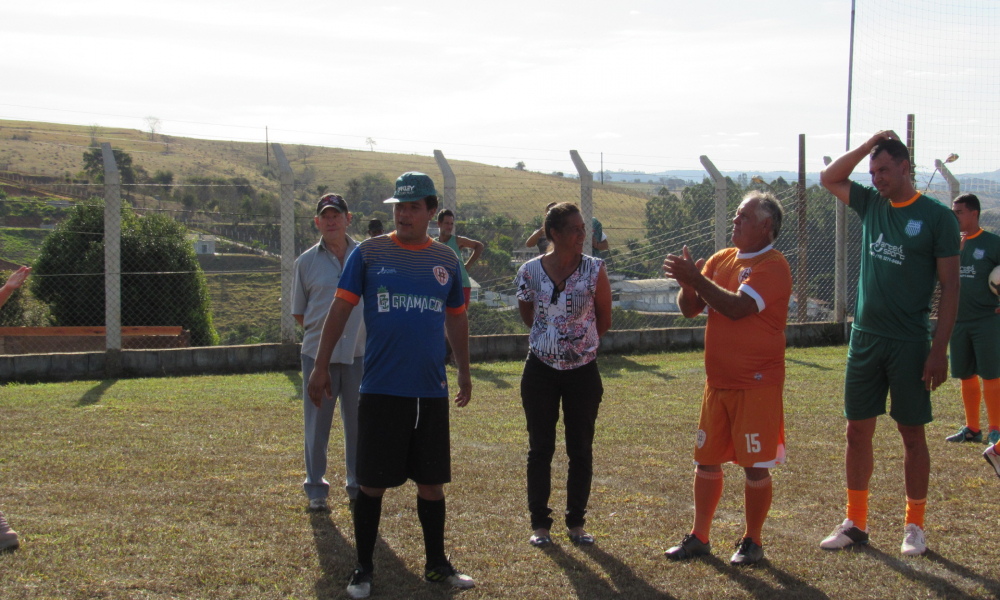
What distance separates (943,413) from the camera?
25.4 feet

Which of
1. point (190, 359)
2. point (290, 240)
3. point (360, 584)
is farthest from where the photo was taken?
point (290, 240)

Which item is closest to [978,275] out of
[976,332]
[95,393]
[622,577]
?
[976,332]

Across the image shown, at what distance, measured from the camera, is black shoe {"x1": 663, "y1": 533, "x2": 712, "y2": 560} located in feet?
13.4

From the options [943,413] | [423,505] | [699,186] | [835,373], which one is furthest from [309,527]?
[699,186]

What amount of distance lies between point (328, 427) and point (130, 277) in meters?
10.7

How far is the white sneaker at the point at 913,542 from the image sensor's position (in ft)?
13.5

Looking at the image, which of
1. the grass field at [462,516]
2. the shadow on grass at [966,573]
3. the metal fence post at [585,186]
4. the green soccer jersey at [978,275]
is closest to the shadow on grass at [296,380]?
the grass field at [462,516]

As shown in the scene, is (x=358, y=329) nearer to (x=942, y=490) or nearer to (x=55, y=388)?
(x=942, y=490)

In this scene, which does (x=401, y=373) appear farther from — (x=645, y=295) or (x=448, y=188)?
(x=645, y=295)

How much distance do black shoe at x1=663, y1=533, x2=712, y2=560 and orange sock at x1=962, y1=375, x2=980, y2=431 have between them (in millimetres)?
3754

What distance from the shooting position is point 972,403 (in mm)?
6664

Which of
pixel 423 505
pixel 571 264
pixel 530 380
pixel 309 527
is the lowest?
pixel 309 527

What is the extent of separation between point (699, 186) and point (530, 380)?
897 cm

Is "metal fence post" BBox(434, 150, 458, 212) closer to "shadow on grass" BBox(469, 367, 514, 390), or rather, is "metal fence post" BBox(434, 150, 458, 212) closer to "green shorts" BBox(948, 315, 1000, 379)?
"shadow on grass" BBox(469, 367, 514, 390)
